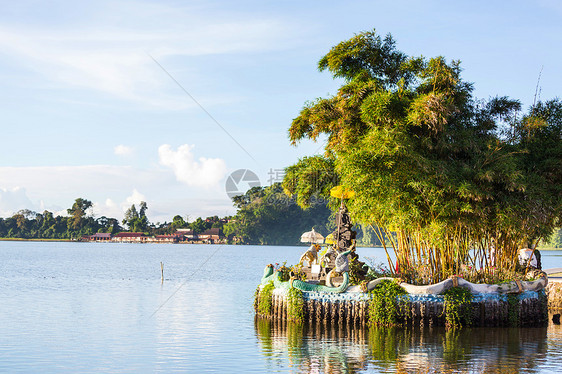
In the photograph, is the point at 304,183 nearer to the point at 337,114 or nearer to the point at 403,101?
the point at 337,114

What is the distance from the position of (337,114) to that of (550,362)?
10.2 metres

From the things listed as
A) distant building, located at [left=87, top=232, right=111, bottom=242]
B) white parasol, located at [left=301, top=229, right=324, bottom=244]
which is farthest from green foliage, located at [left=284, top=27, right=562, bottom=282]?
distant building, located at [left=87, top=232, right=111, bottom=242]

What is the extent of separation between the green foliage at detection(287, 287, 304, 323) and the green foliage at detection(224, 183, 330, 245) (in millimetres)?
104392

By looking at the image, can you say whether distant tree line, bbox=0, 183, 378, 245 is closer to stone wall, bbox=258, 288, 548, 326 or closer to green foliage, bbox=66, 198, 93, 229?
green foliage, bbox=66, 198, 93, 229

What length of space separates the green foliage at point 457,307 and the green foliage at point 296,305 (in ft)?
13.9

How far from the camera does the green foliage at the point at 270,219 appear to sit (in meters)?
130

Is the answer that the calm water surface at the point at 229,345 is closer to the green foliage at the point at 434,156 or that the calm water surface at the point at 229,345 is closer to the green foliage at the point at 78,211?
the green foliage at the point at 434,156

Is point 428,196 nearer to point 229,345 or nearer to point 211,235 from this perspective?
point 229,345

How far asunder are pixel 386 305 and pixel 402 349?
109 inches

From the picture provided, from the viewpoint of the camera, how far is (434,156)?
67.2 feet

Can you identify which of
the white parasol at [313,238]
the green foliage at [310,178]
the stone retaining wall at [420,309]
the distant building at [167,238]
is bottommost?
the stone retaining wall at [420,309]

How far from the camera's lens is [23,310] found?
87.7 ft

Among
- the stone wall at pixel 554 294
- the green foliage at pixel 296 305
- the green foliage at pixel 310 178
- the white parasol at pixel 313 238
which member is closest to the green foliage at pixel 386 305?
the green foliage at pixel 296 305

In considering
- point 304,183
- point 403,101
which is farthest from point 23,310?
point 403,101
